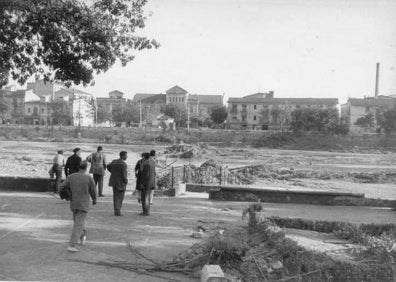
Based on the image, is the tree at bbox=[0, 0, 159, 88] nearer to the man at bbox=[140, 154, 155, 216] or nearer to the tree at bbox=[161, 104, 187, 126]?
the man at bbox=[140, 154, 155, 216]

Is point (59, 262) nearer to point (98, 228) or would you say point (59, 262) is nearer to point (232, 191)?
point (98, 228)

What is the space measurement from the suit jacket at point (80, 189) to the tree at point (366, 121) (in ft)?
286

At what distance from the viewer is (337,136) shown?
7381 cm

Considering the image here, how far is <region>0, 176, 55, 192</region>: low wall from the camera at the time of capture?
51.8 ft

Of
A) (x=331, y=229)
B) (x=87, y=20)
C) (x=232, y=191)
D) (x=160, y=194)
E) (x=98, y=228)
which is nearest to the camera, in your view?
(x=98, y=228)

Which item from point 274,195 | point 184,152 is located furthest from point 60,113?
point 274,195

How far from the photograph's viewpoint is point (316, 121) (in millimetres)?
76500

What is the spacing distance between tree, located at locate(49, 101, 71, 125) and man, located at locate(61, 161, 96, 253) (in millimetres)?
102940

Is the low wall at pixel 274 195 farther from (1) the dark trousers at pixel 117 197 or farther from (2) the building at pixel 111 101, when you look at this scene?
(2) the building at pixel 111 101

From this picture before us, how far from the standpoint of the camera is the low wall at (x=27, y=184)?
15.8 meters

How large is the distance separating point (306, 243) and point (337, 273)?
73.5 inches

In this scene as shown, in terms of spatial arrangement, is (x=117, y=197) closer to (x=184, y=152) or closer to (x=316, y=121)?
(x=184, y=152)

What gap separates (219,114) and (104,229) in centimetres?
9482

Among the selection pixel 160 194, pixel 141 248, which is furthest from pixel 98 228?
pixel 160 194
